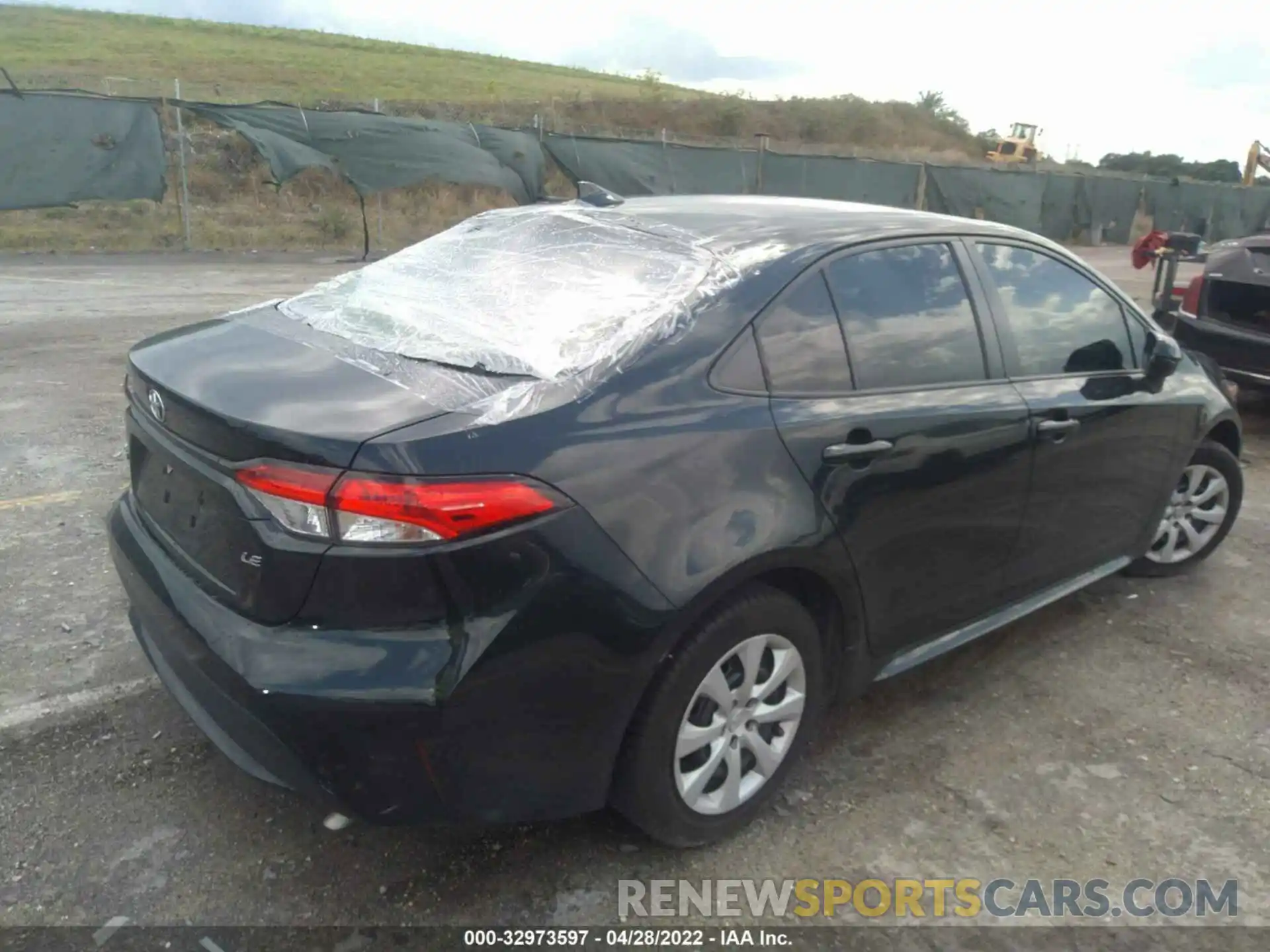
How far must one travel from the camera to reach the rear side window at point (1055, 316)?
342cm

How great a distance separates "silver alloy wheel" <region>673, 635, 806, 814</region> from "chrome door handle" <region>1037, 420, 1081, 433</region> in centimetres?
124

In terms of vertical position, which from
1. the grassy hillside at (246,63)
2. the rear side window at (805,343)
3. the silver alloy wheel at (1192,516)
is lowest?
the silver alloy wheel at (1192,516)

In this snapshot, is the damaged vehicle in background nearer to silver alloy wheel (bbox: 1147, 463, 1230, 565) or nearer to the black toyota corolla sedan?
silver alloy wheel (bbox: 1147, 463, 1230, 565)

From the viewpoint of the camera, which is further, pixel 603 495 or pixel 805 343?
pixel 805 343

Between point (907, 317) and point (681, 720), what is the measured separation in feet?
4.65

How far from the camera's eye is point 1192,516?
454 centimetres

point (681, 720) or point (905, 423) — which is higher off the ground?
point (905, 423)

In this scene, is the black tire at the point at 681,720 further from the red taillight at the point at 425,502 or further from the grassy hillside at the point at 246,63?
the grassy hillside at the point at 246,63

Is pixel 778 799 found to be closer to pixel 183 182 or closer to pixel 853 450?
pixel 853 450

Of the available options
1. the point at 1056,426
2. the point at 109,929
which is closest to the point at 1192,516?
the point at 1056,426

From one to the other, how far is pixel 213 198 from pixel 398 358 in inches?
865

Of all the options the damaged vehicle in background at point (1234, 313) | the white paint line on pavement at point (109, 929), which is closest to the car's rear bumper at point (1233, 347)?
the damaged vehicle in background at point (1234, 313)

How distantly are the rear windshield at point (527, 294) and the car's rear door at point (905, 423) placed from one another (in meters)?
0.36

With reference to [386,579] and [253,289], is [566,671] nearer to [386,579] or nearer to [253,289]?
[386,579]
